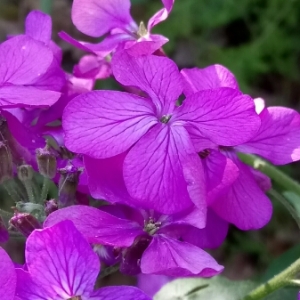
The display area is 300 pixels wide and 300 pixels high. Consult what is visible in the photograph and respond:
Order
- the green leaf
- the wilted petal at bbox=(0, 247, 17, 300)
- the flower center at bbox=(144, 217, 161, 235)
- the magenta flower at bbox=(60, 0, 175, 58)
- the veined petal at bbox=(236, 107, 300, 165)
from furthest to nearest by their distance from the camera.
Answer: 1. the green leaf
2. the magenta flower at bbox=(60, 0, 175, 58)
3. the veined petal at bbox=(236, 107, 300, 165)
4. the flower center at bbox=(144, 217, 161, 235)
5. the wilted petal at bbox=(0, 247, 17, 300)

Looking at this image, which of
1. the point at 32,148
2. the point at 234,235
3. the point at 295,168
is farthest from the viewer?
the point at 295,168

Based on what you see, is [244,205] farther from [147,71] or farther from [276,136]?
[147,71]

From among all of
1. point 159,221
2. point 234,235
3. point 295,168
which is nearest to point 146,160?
point 159,221

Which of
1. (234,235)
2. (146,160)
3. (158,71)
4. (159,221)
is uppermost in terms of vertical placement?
(158,71)

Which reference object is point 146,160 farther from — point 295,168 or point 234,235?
point 295,168

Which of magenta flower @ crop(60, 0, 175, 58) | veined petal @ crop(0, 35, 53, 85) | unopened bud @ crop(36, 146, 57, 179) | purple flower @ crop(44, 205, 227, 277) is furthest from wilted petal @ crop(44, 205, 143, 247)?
magenta flower @ crop(60, 0, 175, 58)

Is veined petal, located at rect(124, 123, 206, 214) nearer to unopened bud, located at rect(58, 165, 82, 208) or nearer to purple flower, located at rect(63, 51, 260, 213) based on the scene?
purple flower, located at rect(63, 51, 260, 213)

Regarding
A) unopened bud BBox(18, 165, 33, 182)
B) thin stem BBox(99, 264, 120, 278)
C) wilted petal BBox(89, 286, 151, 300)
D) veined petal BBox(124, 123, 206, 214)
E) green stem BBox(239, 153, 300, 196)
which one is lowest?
thin stem BBox(99, 264, 120, 278)
